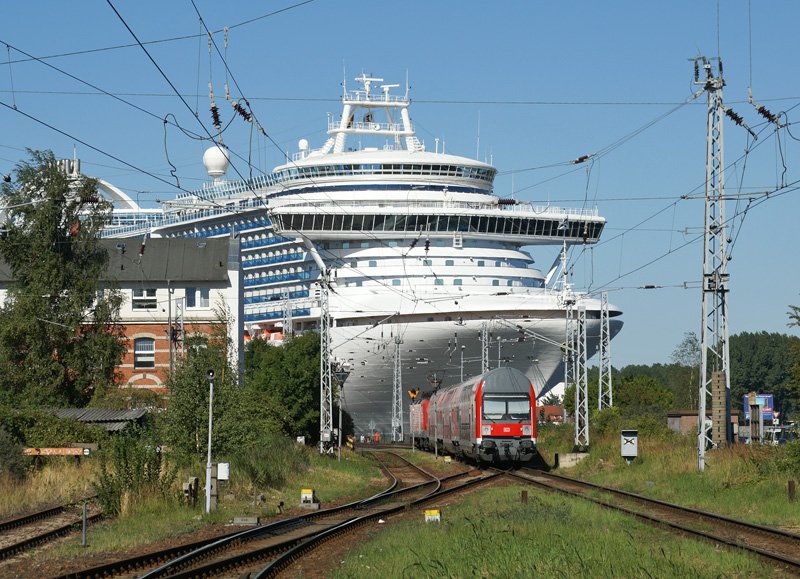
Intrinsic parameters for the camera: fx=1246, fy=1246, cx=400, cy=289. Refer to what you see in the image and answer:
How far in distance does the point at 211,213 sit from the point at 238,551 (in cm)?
8679

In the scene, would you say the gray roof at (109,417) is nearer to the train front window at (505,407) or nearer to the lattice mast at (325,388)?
the lattice mast at (325,388)

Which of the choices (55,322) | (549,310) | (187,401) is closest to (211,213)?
(549,310)

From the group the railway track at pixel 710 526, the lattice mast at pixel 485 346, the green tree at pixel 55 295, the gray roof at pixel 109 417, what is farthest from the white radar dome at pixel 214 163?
the railway track at pixel 710 526

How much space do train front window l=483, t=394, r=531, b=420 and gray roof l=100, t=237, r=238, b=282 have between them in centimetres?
2989

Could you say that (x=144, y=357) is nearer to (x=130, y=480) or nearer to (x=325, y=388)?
(x=325, y=388)

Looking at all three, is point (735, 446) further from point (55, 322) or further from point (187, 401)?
point (55, 322)

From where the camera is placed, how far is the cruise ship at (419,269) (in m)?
77.5

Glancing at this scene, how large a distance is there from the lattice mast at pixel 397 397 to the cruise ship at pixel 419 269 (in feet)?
1.00

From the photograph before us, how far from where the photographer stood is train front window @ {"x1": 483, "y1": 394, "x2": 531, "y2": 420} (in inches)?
1602

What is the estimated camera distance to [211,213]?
339ft

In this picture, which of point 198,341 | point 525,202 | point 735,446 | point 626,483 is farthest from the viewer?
point 525,202

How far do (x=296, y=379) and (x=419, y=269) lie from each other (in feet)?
52.7

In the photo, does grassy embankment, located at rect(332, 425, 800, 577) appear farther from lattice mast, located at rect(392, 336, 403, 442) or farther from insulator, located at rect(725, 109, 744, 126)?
lattice mast, located at rect(392, 336, 403, 442)

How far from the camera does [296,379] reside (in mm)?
66438
